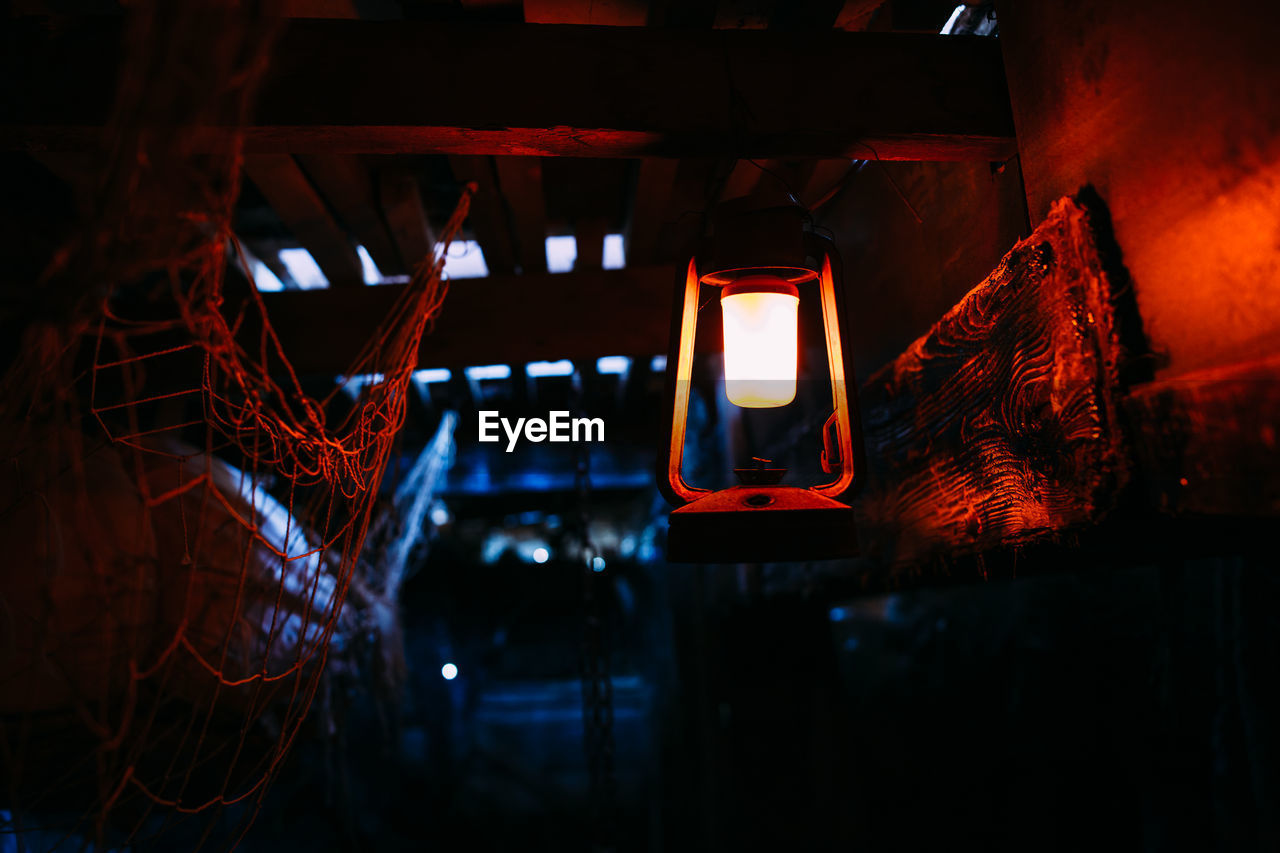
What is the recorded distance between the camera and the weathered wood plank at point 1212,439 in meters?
0.85

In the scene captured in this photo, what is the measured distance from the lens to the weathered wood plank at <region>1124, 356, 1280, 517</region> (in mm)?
847

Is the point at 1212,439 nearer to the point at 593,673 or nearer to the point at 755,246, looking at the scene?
the point at 755,246

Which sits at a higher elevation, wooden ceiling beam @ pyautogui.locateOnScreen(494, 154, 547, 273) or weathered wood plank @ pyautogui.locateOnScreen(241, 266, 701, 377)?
wooden ceiling beam @ pyautogui.locateOnScreen(494, 154, 547, 273)

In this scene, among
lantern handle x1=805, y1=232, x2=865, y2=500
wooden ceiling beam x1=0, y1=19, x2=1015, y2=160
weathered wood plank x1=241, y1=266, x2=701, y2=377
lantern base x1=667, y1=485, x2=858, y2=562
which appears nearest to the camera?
lantern base x1=667, y1=485, x2=858, y2=562

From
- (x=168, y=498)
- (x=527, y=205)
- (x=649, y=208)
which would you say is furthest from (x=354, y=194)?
(x=168, y=498)

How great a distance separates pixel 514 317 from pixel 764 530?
1.83 meters

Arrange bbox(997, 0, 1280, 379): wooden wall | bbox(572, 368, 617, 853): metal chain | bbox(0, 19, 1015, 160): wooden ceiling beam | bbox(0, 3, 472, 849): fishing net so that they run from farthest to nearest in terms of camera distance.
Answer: bbox(572, 368, 617, 853): metal chain → bbox(0, 19, 1015, 160): wooden ceiling beam → bbox(997, 0, 1280, 379): wooden wall → bbox(0, 3, 472, 849): fishing net

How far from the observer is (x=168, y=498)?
72.2 inches

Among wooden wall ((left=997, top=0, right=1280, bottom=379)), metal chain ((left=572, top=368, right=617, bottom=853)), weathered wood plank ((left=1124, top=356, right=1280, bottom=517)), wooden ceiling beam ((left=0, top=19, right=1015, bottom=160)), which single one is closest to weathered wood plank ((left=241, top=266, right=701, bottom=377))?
metal chain ((left=572, top=368, right=617, bottom=853))

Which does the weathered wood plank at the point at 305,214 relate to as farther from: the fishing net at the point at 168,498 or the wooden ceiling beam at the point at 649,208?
the wooden ceiling beam at the point at 649,208

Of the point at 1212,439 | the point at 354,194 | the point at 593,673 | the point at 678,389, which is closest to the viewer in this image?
the point at 1212,439

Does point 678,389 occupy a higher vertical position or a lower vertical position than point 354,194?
lower

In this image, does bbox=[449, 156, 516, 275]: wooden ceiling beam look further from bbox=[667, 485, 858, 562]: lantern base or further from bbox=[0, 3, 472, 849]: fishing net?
bbox=[667, 485, 858, 562]: lantern base

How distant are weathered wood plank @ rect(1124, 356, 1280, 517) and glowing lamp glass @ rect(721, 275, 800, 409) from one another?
50 cm
